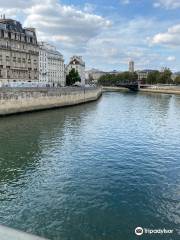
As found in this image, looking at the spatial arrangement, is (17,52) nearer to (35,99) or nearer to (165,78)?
Answer: (35,99)

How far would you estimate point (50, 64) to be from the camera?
124562mm

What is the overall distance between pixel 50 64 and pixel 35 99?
241 feet

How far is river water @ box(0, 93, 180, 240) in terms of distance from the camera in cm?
1307

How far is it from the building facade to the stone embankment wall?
17.1 metres

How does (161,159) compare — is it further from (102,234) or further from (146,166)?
(102,234)

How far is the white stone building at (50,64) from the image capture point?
114 m

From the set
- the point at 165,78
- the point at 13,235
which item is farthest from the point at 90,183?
the point at 165,78

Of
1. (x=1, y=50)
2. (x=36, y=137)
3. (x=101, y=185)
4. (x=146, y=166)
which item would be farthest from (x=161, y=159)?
(x=1, y=50)

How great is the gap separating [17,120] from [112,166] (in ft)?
77.6

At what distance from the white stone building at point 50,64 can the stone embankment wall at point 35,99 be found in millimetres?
42699
